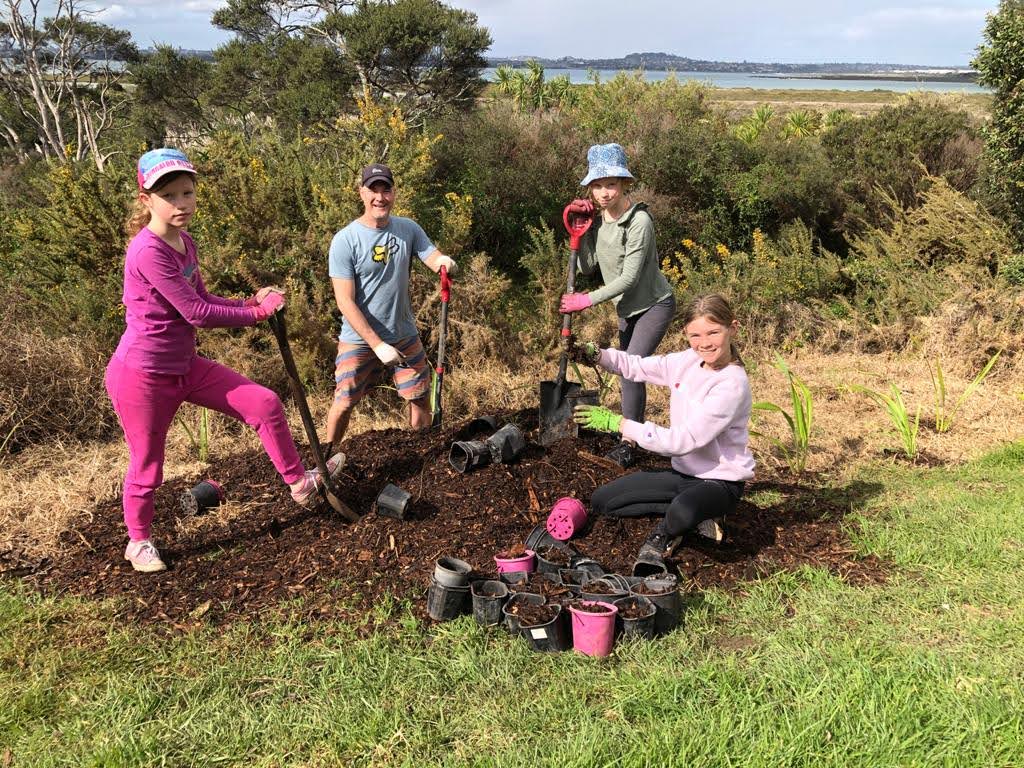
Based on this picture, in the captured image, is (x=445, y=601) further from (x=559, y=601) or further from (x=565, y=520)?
(x=565, y=520)

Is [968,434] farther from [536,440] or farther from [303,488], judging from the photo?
[303,488]

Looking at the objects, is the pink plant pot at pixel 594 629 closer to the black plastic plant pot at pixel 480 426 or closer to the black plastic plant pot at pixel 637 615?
the black plastic plant pot at pixel 637 615

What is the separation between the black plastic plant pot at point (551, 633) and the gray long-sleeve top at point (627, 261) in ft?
5.94

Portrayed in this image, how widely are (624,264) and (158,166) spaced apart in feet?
7.87

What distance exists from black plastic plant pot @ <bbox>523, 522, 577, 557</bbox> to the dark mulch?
0.29 feet

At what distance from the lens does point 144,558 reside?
11.2ft

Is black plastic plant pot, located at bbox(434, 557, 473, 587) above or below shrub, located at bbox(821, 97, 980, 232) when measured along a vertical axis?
below

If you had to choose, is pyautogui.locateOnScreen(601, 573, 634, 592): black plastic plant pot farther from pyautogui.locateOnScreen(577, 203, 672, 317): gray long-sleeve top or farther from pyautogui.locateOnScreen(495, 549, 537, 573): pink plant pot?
pyautogui.locateOnScreen(577, 203, 672, 317): gray long-sleeve top

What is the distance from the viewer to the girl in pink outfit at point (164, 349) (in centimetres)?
303

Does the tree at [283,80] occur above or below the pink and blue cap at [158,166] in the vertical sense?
above

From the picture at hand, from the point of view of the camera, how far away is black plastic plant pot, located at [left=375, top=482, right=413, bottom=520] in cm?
361

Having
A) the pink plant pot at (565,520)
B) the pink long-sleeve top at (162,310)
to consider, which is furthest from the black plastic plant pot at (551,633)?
the pink long-sleeve top at (162,310)

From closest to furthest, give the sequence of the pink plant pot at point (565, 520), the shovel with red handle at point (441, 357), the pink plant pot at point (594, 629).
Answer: the pink plant pot at point (594, 629) < the pink plant pot at point (565, 520) < the shovel with red handle at point (441, 357)

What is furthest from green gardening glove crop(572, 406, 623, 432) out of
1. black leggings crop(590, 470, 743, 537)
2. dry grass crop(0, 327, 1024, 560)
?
dry grass crop(0, 327, 1024, 560)
